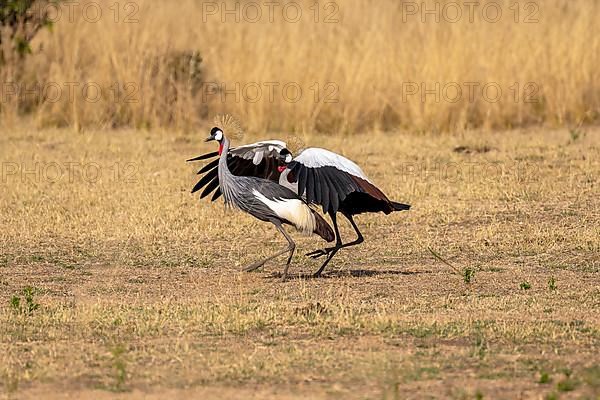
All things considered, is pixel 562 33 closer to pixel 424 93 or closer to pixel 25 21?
pixel 424 93

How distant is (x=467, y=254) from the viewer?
8.62 m

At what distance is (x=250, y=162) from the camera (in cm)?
823

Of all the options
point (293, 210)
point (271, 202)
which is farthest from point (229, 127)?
point (293, 210)

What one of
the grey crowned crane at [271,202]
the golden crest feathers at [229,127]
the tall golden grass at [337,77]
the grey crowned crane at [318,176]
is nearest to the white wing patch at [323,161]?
the grey crowned crane at [318,176]

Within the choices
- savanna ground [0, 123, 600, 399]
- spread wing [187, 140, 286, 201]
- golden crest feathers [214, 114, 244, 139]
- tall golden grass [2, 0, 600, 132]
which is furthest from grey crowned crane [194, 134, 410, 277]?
tall golden grass [2, 0, 600, 132]

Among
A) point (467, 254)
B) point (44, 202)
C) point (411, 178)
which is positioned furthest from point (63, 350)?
point (411, 178)

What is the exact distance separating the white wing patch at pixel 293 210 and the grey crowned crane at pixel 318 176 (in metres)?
0.07

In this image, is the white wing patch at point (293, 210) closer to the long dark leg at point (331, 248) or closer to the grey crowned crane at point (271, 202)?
the grey crowned crane at point (271, 202)

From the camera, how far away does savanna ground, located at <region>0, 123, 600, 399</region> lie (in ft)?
17.7

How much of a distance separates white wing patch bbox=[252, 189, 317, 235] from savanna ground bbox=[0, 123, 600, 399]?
0.38 metres

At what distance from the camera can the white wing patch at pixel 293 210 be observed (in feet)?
25.2

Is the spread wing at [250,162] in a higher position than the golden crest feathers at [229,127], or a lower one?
lower

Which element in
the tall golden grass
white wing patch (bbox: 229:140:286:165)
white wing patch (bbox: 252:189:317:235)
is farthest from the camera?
the tall golden grass

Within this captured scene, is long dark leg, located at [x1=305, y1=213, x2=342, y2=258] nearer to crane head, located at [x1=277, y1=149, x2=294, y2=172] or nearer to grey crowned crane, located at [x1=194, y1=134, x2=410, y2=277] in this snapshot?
grey crowned crane, located at [x1=194, y1=134, x2=410, y2=277]
